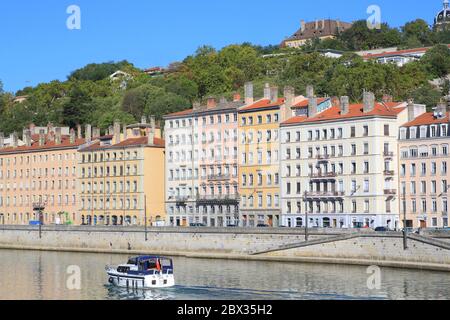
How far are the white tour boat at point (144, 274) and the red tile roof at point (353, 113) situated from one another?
26877 millimetres

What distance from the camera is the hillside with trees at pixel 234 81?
128m

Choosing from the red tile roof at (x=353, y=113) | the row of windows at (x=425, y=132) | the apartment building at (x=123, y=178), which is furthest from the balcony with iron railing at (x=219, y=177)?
the row of windows at (x=425, y=132)

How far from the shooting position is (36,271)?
72125 mm

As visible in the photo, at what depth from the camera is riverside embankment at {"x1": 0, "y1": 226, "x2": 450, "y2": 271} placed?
66.1 m

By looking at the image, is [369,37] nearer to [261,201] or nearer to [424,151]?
[261,201]

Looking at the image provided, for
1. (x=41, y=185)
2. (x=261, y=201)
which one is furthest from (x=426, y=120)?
(x=41, y=185)

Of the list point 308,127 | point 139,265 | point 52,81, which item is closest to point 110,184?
point 308,127

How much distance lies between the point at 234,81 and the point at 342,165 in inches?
2617

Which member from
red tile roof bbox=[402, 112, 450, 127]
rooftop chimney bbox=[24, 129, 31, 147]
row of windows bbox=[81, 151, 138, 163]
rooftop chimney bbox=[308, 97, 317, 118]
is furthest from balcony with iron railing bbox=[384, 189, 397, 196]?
rooftop chimney bbox=[24, 129, 31, 147]

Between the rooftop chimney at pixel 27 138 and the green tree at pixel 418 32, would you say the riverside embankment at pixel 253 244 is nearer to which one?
the rooftop chimney at pixel 27 138

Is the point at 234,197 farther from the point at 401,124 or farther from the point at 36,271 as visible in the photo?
the point at 36,271

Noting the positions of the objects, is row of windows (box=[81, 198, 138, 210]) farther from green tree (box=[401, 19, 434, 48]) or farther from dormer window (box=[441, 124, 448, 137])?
green tree (box=[401, 19, 434, 48])

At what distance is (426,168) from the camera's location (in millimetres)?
81500
